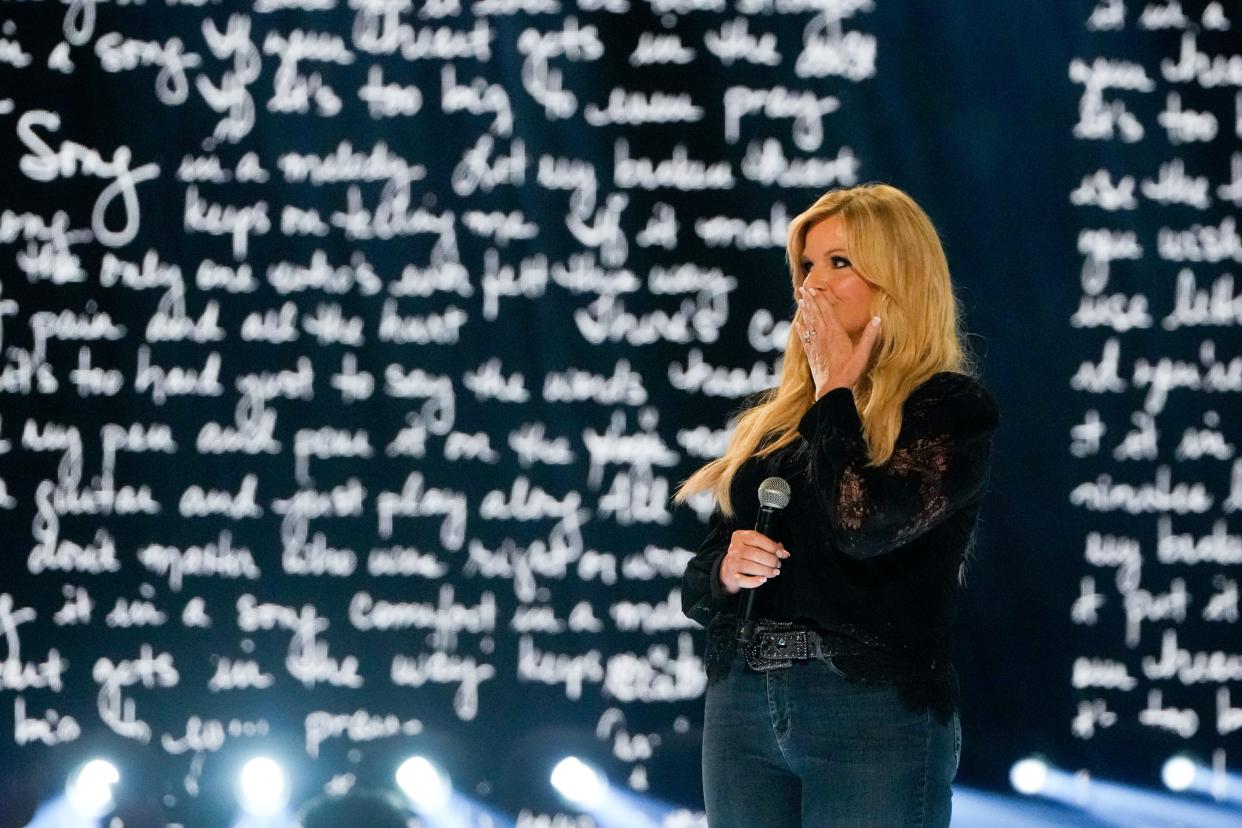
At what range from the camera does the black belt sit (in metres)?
1.48

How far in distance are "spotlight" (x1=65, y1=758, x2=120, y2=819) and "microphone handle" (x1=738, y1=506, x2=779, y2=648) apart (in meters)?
1.66

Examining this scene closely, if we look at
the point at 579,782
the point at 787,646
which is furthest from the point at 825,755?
the point at 579,782

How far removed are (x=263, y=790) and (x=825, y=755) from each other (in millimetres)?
1564

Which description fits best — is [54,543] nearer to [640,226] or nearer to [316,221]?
[316,221]

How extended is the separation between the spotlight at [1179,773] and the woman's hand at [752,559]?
1540mm

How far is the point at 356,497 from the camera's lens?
8.79 ft

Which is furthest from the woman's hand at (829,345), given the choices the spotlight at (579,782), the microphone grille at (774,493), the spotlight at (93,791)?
the spotlight at (93,791)

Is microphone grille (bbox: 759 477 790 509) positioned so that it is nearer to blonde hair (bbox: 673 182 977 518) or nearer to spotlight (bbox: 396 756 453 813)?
blonde hair (bbox: 673 182 977 518)

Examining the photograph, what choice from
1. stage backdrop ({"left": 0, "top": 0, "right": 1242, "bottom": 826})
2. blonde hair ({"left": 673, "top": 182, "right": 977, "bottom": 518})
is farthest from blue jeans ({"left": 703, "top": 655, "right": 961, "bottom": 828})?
stage backdrop ({"left": 0, "top": 0, "right": 1242, "bottom": 826})

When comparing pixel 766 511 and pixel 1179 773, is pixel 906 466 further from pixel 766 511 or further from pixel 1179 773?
pixel 1179 773

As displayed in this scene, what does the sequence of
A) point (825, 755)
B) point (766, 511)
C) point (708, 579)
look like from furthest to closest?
point (708, 579)
point (766, 511)
point (825, 755)

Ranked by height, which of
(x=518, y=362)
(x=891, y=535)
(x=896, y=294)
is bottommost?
(x=891, y=535)

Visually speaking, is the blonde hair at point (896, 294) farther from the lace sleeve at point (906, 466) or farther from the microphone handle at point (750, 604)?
the microphone handle at point (750, 604)

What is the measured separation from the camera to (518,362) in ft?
8.80
